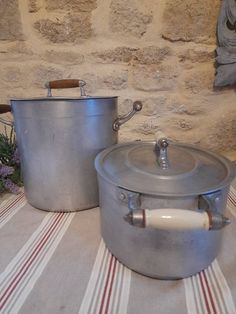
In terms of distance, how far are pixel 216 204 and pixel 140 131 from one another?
434 mm

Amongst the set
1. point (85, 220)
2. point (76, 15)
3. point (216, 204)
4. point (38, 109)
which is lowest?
point (85, 220)

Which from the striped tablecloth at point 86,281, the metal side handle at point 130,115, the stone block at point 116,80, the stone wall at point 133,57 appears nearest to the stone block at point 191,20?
the stone wall at point 133,57

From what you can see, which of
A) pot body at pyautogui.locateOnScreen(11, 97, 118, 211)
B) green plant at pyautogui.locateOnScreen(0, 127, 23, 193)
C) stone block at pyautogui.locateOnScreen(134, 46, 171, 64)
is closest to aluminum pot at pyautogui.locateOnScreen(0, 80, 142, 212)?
pot body at pyautogui.locateOnScreen(11, 97, 118, 211)

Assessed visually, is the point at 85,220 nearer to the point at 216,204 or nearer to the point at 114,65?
the point at 216,204

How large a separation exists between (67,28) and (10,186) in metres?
0.44

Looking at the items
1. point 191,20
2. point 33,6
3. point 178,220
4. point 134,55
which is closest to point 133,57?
point 134,55

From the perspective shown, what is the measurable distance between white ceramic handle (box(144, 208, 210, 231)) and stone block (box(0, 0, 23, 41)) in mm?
642

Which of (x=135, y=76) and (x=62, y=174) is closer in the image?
(x=62, y=174)

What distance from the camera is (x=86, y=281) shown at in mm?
336

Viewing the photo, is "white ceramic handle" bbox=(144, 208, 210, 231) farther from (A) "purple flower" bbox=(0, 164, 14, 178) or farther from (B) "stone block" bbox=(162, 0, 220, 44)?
(B) "stone block" bbox=(162, 0, 220, 44)

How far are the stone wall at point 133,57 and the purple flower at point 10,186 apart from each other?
281 mm

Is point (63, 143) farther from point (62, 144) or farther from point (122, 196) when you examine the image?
point (122, 196)

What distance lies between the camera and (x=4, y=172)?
0.56 m

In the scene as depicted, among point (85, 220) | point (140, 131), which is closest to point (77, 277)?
point (85, 220)
